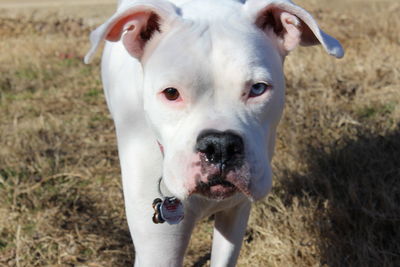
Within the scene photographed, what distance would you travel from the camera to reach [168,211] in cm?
265

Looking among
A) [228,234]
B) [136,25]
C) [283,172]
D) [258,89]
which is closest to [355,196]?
[283,172]

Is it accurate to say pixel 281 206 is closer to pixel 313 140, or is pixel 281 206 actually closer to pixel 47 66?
pixel 313 140

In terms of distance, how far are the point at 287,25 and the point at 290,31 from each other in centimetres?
3

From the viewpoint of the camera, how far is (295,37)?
8.81 ft

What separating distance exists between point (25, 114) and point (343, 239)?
364 cm

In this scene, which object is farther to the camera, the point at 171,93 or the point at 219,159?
the point at 171,93

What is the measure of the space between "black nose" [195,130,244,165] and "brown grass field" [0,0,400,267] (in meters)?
1.45

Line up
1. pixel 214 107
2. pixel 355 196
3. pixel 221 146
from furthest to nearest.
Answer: pixel 355 196 → pixel 214 107 → pixel 221 146

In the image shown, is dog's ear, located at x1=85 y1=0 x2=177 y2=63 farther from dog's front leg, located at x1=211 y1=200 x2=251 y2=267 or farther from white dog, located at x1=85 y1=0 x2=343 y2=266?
dog's front leg, located at x1=211 y1=200 x2=251 y2=267

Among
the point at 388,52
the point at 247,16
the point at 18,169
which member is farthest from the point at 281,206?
the point at 388,52

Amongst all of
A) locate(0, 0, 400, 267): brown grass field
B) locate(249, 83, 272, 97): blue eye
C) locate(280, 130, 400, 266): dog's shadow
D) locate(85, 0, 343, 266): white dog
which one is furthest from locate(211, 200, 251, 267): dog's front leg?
locate(249, 83, 272, 97): blue eye

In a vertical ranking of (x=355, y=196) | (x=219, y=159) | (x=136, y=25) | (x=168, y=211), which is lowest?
(x=355, y=196)

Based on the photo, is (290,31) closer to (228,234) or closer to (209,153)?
(209,153)

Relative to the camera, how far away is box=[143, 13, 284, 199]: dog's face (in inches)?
89.0
